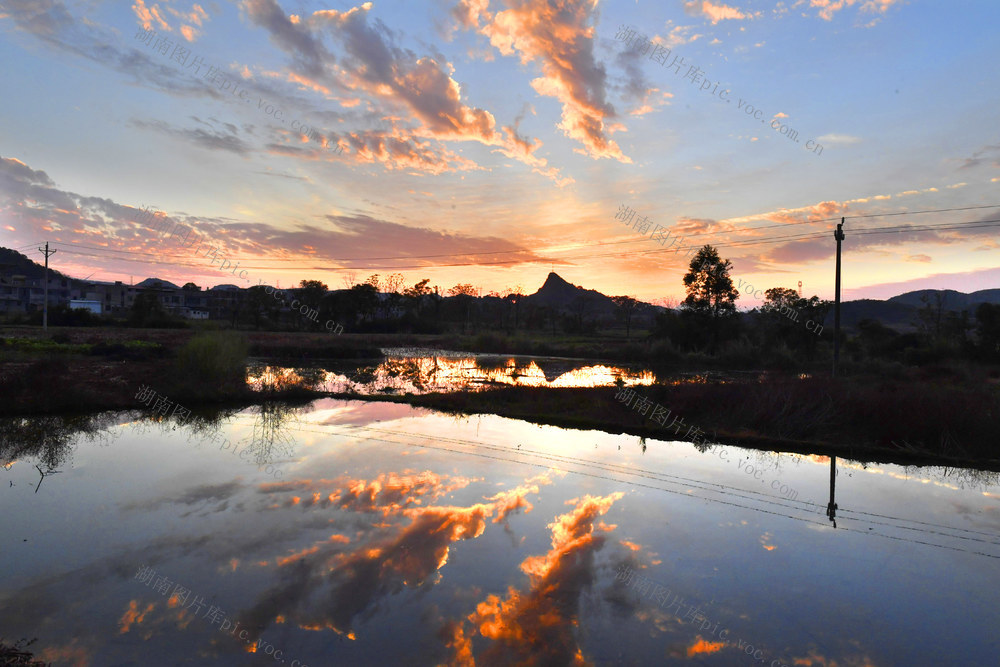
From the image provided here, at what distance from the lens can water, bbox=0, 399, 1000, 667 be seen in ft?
15.1

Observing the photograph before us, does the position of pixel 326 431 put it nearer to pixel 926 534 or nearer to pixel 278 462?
pixel 278 462

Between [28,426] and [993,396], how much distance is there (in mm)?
25735

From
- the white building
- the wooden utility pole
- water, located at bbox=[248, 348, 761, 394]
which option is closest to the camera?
the wooden utility pole

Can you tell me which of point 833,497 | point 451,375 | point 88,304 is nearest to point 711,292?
point 451,375

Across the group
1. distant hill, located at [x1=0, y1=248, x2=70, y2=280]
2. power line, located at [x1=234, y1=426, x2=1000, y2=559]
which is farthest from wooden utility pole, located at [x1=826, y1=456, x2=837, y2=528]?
distant hill, located at [x1=0, y1=248, x2=70, y2=280]

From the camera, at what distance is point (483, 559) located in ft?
20.3

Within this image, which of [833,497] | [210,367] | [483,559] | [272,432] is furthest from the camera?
[210,367]

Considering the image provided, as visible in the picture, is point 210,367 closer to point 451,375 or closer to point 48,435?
point 48,435

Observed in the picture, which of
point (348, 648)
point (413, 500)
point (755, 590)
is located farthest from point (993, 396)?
point (348, 648)

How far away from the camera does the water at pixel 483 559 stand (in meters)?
4.61

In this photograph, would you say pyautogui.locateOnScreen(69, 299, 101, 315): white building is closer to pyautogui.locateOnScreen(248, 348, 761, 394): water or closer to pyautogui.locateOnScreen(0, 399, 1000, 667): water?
pyautogui.locateOnScreen(248, 348, 761, 394): water

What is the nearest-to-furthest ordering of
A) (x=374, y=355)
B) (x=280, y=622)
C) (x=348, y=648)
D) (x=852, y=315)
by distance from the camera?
(x=348, y=648)
(x=280, y=622)
(x=374, y=355)
(x=852, y=315)

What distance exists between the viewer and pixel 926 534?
7461mm

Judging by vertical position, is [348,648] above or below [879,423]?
below
